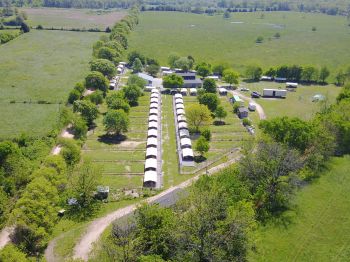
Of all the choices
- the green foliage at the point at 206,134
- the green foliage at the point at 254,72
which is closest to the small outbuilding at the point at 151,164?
the green foliage at the point at 206,134

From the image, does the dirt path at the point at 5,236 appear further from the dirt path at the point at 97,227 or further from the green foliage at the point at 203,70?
the green foliage at the point at 203,70

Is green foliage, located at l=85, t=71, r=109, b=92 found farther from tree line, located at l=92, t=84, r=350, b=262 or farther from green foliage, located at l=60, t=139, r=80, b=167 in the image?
tree line, located at l=92, t=84, r=350, b=262

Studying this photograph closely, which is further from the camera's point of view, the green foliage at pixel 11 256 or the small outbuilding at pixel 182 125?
the small outbuilding at pixel 182 125

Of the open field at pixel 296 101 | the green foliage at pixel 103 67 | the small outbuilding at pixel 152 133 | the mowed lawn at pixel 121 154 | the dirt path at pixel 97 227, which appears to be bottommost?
the dirt path at pixel 97 227

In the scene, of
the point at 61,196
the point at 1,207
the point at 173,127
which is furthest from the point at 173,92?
the point at 1,207

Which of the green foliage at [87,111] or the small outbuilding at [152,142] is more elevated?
the green foliage at [87,111]

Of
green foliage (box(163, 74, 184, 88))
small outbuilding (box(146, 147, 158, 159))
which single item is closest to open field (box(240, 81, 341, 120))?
green foliage (box(163, 74, 184, 88))

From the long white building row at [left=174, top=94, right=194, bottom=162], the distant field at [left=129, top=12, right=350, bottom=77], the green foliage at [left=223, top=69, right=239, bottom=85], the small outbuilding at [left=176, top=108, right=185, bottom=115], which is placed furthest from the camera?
the distant field at [left=129, top=12, right=350, bottom=77]

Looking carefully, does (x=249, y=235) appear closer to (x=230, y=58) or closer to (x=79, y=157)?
(x=79, y=157)
